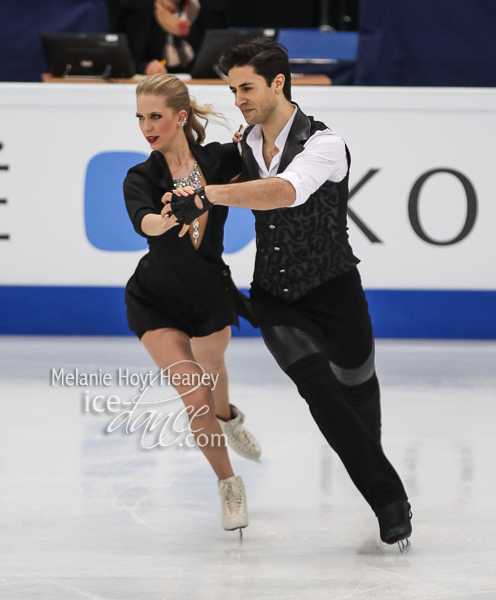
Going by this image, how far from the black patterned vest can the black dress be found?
0.13 m

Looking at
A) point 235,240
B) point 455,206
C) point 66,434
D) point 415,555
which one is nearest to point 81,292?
point 235,240

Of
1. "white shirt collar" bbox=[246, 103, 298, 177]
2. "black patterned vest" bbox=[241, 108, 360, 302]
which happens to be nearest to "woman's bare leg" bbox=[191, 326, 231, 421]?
"black patterned vest" bbox=[241, 108, 360, 302]

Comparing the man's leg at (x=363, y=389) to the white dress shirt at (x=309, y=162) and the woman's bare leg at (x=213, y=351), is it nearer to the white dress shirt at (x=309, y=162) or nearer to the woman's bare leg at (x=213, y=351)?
the woman's bare leg at (x=213, y=351)

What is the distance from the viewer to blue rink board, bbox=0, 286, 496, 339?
4.68 m

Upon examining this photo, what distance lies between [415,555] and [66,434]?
1504 millimetres

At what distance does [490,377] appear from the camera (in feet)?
13.0

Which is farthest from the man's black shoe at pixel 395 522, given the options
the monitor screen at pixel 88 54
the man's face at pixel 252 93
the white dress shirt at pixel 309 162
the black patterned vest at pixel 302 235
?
the monitor screen at pixel 88 54

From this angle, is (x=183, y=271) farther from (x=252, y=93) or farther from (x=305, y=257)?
(x=252, y=93)

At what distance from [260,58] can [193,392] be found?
88 centimetres

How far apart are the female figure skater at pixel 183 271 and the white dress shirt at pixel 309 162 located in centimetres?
13

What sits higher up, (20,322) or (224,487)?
(224,487)

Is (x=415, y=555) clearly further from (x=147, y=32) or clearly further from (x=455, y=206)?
(x=147, y=32)

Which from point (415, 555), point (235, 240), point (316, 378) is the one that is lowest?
point (235, 240)

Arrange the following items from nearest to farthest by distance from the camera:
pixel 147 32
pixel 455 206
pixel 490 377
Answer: pixel 490 377, pixel 455 206, pixel 147 32
